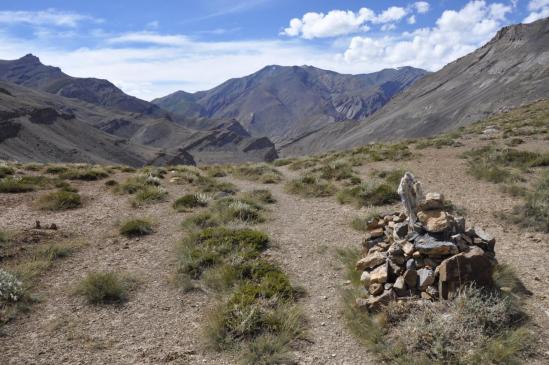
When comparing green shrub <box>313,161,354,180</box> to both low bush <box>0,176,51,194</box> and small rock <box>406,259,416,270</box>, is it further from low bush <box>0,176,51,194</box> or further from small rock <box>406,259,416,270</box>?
low bush <box>0,176,51,194</box>

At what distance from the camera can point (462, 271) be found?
721 cm

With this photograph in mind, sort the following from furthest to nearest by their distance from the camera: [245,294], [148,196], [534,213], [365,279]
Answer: [148,196], [534,213], [365,279], [245,294]

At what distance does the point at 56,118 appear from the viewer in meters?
143

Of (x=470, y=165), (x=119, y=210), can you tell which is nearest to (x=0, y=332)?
(x=119, y=210)

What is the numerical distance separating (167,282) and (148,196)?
8.67 meters

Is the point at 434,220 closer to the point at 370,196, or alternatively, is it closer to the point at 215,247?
the point at 215,247

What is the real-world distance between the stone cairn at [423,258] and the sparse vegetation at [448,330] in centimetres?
28

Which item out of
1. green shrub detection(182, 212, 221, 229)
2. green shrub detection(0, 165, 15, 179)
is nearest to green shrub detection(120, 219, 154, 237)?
green shrub detection(182, 212, 221, 229)

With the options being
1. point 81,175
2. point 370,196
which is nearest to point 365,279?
point 370,196

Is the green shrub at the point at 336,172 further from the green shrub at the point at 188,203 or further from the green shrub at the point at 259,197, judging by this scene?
the green shrub at the point at 188,203

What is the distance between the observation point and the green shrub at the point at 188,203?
15688mm

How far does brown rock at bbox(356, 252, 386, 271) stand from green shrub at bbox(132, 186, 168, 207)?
1053cm

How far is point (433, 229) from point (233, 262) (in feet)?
14.9

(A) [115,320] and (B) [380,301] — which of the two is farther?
(A) [115,320]
